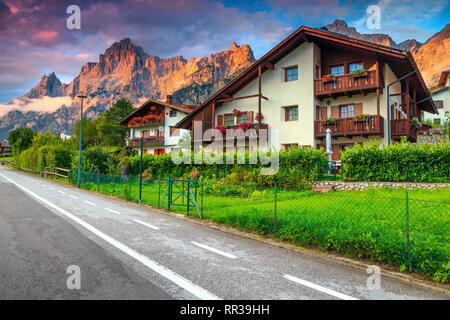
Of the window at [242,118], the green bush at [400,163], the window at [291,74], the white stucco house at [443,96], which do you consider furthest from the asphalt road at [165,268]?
the white stucco house at [443,96]

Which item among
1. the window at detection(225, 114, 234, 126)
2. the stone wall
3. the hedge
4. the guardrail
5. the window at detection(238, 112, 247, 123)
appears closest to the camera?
the stone wall

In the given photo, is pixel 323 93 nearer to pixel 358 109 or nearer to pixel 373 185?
pixel 358 109

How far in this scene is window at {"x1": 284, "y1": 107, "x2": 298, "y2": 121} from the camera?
23.9 metres

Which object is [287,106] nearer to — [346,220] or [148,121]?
[346,220]

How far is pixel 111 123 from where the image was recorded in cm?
5856

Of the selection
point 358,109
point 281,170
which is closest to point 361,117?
point 358,109

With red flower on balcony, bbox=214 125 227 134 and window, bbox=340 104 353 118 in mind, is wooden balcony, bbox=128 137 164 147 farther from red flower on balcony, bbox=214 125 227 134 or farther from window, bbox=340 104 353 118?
window, bbox=340 104 353 118

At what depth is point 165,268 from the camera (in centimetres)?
524

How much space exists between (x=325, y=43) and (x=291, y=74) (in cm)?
327

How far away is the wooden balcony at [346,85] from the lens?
2039 cm

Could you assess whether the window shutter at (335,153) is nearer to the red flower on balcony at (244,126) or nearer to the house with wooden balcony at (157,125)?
the red flower on balcony at (244,126)

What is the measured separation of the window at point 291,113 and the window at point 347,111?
10.9 ft

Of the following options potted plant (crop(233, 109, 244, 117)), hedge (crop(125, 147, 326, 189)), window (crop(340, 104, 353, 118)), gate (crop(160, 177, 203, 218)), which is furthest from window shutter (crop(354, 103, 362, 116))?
gate (crop(160, 177, 203, 218))
